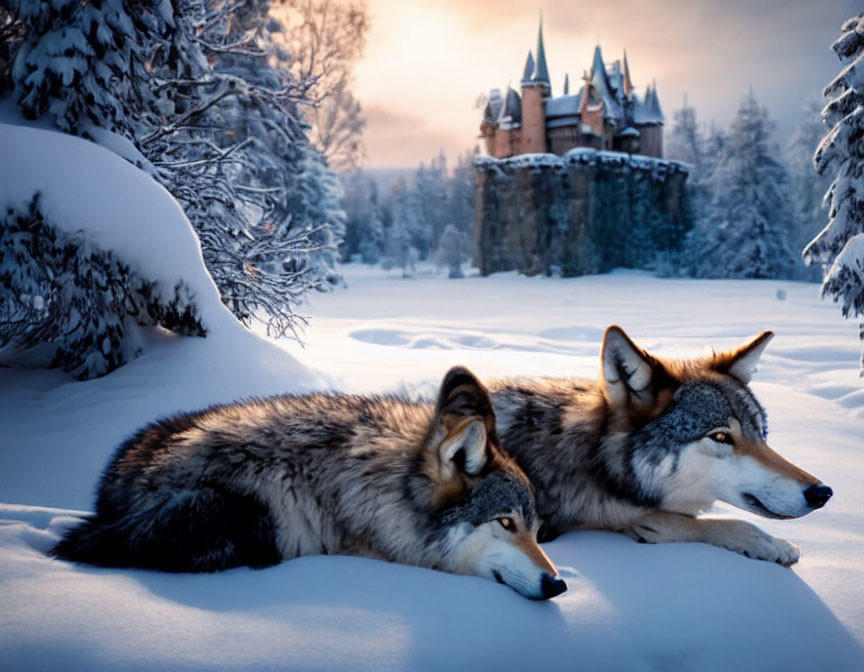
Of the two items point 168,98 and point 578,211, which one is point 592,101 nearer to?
point 578,211

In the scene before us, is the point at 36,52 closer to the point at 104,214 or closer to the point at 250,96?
the point at 104,214

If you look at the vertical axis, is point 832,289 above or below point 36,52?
below

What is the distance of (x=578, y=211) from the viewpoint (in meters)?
40.8

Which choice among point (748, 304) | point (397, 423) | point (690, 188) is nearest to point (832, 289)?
point (397, 423)

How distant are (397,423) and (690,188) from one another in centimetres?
4996

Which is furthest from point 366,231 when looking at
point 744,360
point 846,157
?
point 744,360

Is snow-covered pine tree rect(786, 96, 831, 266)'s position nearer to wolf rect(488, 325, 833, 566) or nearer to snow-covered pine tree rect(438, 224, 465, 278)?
snow-covered pine tree rect(438, 224, 465, 278)

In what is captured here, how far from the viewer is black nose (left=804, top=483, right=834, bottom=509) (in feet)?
8.24

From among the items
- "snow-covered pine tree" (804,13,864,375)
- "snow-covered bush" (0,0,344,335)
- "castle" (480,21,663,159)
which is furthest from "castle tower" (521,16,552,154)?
"snow-covered pine tree" (804,13,864,375)

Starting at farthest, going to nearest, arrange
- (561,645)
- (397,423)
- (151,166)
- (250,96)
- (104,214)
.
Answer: (250,96)
(151,166)
(104,214)
(397,423)
(561,645)

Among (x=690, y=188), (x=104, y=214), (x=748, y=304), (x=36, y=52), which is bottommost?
(x=748, y=304)

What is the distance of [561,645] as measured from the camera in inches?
79.6

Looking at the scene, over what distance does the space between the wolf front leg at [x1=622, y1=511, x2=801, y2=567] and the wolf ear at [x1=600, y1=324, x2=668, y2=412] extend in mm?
558

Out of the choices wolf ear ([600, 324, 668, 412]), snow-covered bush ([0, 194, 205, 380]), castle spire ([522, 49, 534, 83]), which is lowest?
wolf ear ([600, 324, 668, 412])
